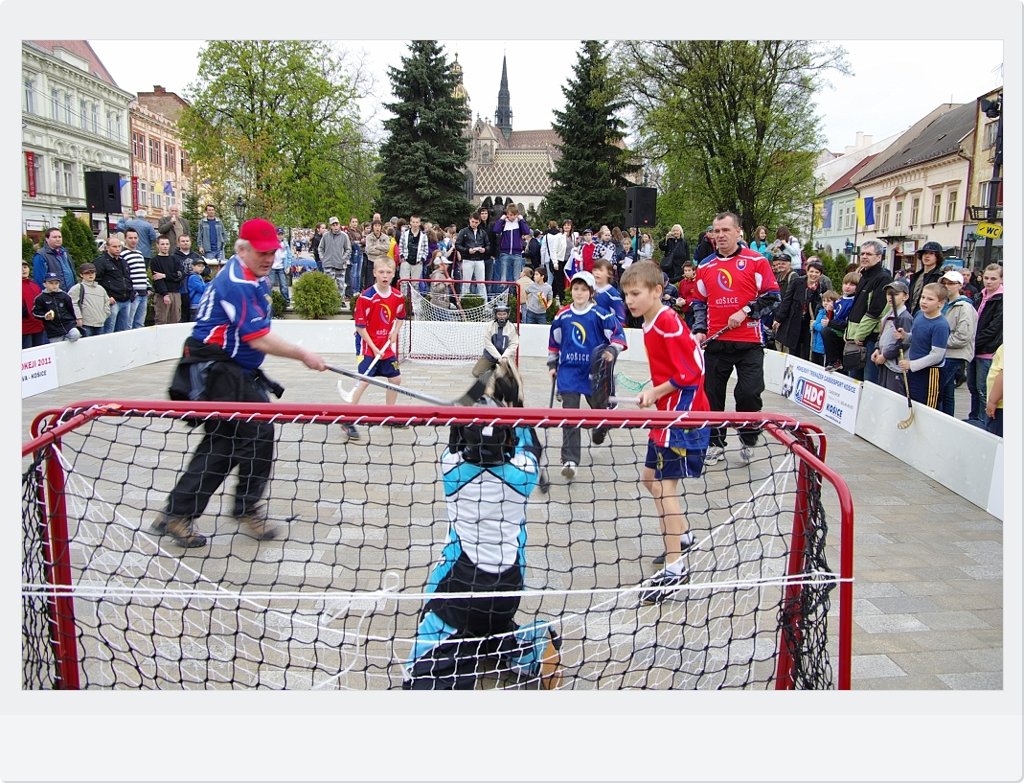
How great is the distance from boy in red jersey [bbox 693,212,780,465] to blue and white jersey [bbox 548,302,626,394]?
839mm

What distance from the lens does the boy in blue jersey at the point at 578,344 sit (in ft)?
19.9

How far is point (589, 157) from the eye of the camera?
35.1 metres

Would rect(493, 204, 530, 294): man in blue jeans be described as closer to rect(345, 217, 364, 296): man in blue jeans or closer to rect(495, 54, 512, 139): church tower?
rect(345, 217, 364, 296): man in blue jeans

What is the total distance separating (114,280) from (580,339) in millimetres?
9151

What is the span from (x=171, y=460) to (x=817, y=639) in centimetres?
544

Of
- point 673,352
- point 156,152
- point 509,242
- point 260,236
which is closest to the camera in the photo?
point 673,352

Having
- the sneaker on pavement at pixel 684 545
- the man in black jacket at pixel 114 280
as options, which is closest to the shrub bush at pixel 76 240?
the man in black jacket at pixel 114 280

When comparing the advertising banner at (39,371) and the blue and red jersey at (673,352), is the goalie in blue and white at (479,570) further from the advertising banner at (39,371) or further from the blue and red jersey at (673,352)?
the advertising banner at (39,371)

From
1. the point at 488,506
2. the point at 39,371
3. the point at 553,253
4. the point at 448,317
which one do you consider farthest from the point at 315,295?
the point at 488,506

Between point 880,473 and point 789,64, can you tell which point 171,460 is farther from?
point 789,64

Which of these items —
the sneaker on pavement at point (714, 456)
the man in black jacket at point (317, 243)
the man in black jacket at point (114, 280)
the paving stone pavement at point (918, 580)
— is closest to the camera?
the paving stone pavement at point (918, 580)

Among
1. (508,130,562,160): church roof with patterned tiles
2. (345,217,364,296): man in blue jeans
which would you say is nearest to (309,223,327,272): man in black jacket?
(345,217,364,296): man in blue jeans

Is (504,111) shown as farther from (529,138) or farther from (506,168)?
(506,168)

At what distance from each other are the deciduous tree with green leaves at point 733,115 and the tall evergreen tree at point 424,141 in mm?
8112
